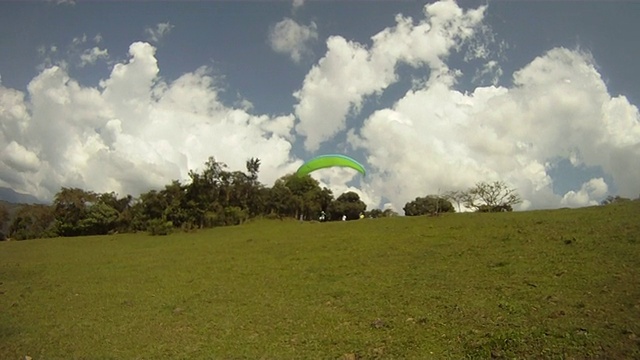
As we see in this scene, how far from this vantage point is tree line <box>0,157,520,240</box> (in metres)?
53.0

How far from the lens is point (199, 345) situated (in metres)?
11.5

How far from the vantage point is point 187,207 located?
54.1 m

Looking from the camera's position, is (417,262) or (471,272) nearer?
(471,272)

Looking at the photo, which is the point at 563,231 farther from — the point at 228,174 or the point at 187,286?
the point at 228,174

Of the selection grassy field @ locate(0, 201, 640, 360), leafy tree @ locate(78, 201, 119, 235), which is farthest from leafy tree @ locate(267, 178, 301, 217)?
grassy field @ locate(0, 201, 640, 360)

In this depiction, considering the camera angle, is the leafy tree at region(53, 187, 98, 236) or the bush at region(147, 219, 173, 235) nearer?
the bush at region(147, 219, 173, 235)

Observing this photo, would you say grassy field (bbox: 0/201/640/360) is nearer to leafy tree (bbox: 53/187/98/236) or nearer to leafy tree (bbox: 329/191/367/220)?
leafy tree (bbox: 53/187/98/236)

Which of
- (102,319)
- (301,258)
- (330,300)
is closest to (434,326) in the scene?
(330,300)

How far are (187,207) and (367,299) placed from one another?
4438 centimetres

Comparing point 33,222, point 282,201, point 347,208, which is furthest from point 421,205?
point 33,222

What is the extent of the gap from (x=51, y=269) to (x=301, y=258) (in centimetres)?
1730

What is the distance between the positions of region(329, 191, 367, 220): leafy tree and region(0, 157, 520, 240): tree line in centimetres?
953

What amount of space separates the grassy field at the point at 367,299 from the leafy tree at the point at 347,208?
52.2 m

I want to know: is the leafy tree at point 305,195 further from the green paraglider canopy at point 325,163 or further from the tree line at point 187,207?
the green paraglider canopy at point 325,163
